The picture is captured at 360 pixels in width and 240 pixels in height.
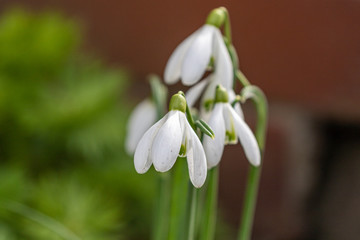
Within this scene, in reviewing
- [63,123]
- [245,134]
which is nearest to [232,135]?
[245,134]

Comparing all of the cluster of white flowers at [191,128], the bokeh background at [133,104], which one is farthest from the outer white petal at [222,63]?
the bokeh background at [133,104]

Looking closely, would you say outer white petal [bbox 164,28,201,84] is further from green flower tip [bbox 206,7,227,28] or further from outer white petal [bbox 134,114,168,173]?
outer white petal [bbox 134,114,168,173]

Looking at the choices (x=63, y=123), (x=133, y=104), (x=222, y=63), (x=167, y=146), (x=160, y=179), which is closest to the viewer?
(x=167, y=146)

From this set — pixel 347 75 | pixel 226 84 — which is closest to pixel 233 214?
pixel 347 75

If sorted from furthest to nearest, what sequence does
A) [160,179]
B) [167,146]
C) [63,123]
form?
[63,123], [160,179], [167,146]

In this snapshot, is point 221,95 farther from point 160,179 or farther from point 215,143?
point 160,179

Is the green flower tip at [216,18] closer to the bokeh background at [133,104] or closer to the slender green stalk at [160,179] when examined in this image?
the slender green stalk at [160,179]

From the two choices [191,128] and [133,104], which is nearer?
[191,128]

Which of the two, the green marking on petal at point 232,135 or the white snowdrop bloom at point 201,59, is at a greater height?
the white snowdrop bloom at point 201,59
